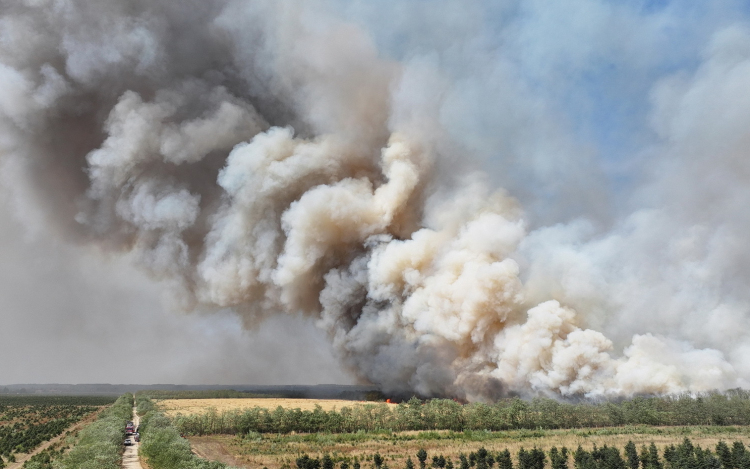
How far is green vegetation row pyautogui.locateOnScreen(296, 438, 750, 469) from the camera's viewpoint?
121 ft

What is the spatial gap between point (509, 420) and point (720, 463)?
1230 inches

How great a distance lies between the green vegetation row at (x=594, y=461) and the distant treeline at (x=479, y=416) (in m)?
23.8

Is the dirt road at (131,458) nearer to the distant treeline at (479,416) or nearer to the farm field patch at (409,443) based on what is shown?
the farm field patch at (409,443)

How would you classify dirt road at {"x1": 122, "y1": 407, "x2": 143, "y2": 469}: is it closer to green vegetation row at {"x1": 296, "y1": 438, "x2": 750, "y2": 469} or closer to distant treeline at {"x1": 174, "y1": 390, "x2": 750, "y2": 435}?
distant treeline at {"x1": 174, "y1": 390, "x2": 750, "y2": 435}

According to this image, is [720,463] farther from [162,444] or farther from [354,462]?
[162,444]

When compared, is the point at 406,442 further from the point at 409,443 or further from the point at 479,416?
the point at 479,416

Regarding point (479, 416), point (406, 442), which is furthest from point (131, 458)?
point (479, 416)

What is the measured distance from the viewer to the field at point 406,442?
44.8 meters

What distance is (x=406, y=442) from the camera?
54125mm

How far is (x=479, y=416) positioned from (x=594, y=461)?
1113 inches

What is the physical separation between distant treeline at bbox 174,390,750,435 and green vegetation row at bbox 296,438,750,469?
78.1ft

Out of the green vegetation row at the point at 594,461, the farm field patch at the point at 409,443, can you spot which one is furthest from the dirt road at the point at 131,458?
the green vegetation row at the point at 594,461

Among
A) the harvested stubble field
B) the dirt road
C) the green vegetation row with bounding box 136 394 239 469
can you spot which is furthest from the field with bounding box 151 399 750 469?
the harvested stubble field

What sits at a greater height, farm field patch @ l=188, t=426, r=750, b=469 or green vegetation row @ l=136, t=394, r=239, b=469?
green vegetation row @ l=136, t=394, r=239, b=469
